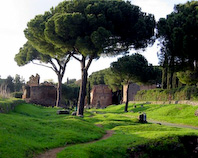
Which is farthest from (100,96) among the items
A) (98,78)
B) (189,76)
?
(189,76)

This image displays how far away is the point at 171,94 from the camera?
33.7m

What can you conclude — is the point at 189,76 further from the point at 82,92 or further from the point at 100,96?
the point at 100,96

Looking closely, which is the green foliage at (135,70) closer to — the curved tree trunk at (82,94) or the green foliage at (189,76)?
the green foliage at (189,76)

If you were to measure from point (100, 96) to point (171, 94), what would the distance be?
29.1 m

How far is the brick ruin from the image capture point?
1577 inches

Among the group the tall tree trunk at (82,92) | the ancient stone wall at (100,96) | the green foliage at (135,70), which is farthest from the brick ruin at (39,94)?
the tall tree trunk at (82,92)

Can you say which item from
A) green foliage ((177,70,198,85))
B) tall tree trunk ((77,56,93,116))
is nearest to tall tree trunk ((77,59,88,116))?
tall tree trunk ((77,56,93,116))

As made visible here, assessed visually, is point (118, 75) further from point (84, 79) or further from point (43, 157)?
point (43, 157)

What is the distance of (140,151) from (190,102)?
63.1 feet

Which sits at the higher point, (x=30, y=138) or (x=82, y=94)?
(x=82, y=94)

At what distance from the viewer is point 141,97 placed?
44844mm

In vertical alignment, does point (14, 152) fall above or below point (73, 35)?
below

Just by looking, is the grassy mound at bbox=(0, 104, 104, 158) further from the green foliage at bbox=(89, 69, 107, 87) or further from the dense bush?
the green foliage at bbox=(89, 69, 107, 87)

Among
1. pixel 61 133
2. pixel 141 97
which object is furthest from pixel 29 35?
pixel 141 97
